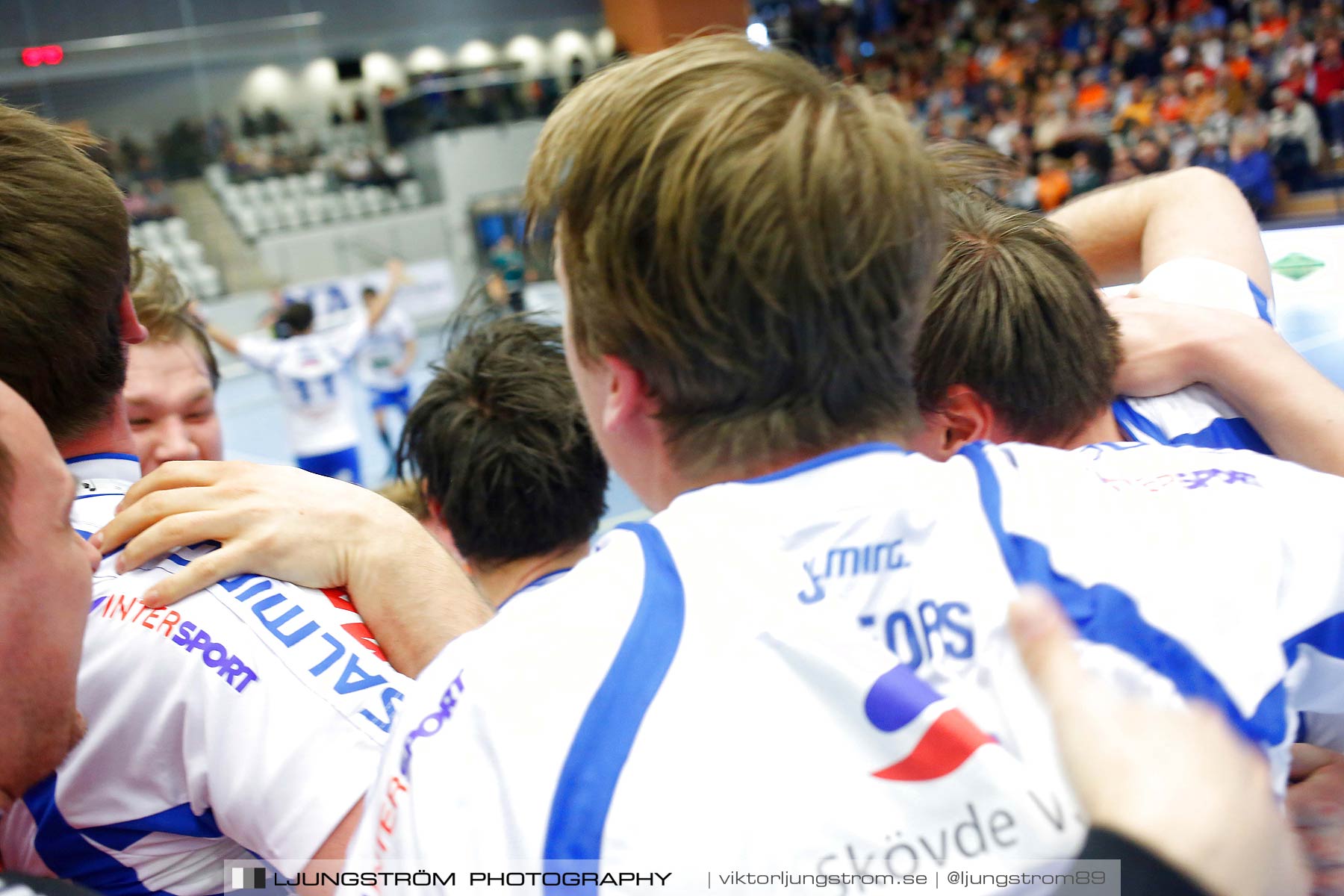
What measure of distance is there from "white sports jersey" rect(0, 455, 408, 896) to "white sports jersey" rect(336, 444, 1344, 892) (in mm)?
293

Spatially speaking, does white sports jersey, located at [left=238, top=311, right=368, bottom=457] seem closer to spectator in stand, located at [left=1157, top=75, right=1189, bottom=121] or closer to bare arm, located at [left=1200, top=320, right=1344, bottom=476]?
bare arm, located at [left=1200, top=320, right=1344, bottom=476]

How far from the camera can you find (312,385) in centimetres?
800

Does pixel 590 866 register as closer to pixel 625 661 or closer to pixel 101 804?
pixel 625 661

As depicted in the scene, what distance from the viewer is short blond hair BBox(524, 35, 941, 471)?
873mm

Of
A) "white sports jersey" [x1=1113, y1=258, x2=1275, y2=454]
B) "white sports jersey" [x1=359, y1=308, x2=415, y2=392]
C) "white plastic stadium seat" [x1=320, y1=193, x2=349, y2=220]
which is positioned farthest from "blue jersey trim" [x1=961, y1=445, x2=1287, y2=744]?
"white plastic stadium seat" [x1=320, y1=193, x2=349, y2=220]

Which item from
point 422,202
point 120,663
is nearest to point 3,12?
point 422,202

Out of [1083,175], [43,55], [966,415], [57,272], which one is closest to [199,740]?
[57,272]

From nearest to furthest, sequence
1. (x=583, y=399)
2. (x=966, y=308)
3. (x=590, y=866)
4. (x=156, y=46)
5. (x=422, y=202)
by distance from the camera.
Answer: (x=590, y=866) < (x=583, y=399) < (x=966, y=308) < (x=156, y=46) < (x=422, y=202)

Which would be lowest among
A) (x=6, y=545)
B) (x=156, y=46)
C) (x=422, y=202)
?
(x=422, y=202)

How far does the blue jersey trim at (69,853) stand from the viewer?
118 centimetres

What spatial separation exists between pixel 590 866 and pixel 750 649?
20cm

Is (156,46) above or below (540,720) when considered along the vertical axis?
above

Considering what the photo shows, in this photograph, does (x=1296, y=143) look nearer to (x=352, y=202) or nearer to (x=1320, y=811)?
(x=1320, y=811)

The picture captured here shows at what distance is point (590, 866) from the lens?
0.75 meters
